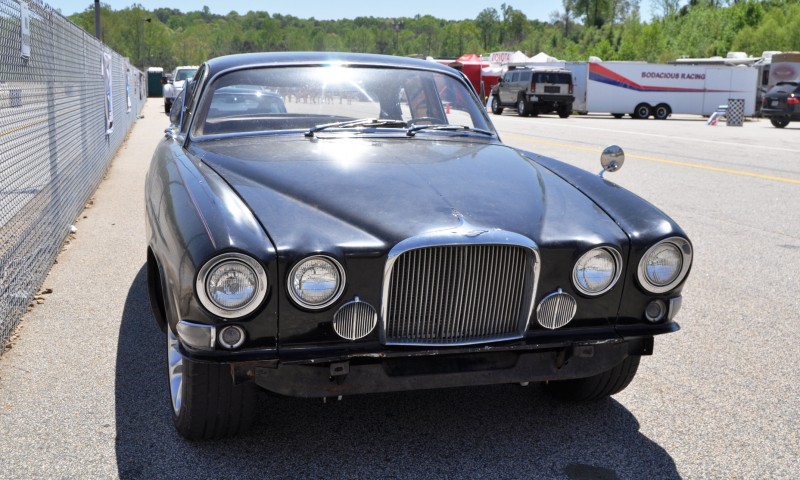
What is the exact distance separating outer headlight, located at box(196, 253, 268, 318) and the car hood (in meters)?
0.14

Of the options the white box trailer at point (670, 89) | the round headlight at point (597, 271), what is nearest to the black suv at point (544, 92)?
the white box trailer at point (670, 89)

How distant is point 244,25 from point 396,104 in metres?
185

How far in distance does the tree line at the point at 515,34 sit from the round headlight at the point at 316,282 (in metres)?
43.7

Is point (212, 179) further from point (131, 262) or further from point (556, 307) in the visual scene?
point (131, 262)

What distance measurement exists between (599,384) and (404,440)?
0.94 metres

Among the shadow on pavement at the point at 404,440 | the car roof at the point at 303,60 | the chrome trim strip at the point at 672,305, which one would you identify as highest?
the car roof at the point at 303,60

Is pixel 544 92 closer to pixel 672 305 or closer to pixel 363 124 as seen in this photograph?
pixel 363 124

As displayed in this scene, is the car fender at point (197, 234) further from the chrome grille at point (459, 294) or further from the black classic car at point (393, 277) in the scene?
the chrome grille at point (459, 294)

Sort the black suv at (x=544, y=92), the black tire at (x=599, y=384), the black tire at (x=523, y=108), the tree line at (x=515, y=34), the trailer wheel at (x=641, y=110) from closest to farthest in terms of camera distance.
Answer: the black tire at (x=599, y=384) → the black suv at (x=544, y=92) → the black tire at (x=523, y=108) → the trailer wheel at (x=641, y=110) → the tree line at (x=515, y=34)

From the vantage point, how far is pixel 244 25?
591 ft

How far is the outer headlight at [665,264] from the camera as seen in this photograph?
10.8 ft

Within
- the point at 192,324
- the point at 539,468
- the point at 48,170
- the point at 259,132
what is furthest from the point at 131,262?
the point at 539,468

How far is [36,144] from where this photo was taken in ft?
20.0

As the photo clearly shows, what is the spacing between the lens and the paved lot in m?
3.19
